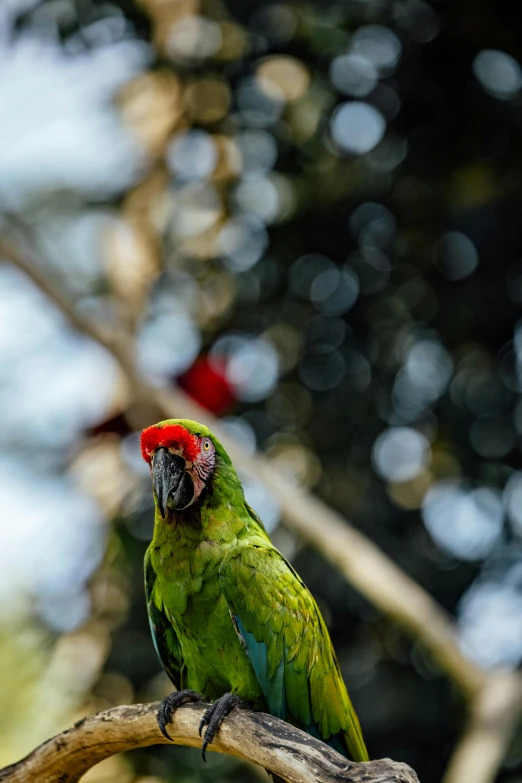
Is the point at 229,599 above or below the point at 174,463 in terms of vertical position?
below

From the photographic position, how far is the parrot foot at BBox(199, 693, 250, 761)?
1606 millimetres

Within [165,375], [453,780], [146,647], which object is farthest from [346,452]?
[453,780]

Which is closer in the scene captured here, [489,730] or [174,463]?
[174,463]

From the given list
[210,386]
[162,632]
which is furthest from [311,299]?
[162,632]

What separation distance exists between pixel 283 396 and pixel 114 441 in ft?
2.57

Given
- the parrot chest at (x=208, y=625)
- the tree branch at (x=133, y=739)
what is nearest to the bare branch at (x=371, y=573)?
the parrot chest at (x=208, y=625)

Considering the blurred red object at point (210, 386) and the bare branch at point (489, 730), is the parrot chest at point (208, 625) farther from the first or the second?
the blurred red object at point (210, 386)

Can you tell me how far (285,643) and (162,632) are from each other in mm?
348

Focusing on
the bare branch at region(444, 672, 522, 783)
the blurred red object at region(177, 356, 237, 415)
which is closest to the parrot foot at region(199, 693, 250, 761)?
the bare branch at region(444, 672, 522, 783)

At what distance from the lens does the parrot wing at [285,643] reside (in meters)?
1.71

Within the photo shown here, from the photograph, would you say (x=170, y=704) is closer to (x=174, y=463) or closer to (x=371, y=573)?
(x=174, y=463)

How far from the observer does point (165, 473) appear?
5.53ft

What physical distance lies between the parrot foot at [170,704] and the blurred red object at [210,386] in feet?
6.44

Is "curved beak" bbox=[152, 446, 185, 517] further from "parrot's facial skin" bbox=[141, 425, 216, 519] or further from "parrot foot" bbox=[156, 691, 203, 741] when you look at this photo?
"parrot foot" bbox=[156, 691, 203, 741]
